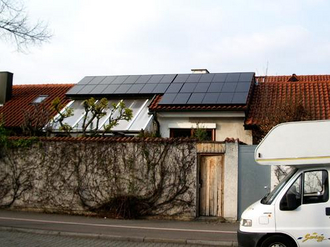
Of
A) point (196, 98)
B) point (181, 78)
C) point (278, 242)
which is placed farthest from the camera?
point (181, 78)

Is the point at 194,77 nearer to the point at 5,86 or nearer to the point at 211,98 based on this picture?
the point at 211,98

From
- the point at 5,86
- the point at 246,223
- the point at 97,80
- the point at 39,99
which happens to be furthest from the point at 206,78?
the point at 246,223

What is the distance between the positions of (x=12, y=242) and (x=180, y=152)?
19.6 ft

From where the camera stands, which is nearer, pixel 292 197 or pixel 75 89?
pixel 292 197

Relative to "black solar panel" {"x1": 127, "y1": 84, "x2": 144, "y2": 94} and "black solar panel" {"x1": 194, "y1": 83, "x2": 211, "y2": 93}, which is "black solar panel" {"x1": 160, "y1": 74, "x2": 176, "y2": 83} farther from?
"black solar panel" {"x1": 194, "y1": 83, "x2": 211, "y2": 93}

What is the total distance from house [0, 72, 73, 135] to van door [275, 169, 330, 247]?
12963 mm

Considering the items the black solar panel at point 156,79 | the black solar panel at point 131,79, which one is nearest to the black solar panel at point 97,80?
the black solar panel at point 131,79

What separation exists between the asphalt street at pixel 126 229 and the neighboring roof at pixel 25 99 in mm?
6948

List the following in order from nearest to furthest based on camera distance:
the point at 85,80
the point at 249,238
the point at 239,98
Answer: the point at 249,238
the point at 239,98
the point at 85,80

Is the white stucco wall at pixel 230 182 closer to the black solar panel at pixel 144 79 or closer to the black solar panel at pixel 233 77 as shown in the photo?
the black solar panel at pixel 233 77

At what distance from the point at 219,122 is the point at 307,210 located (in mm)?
9979

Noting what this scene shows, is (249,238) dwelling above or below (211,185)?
below

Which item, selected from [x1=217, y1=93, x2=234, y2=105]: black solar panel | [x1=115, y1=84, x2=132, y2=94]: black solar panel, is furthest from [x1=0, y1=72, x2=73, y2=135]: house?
[x1=217, y1=93, x2=234, y2=105]: black solar panel

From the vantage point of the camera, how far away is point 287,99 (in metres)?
18.2
